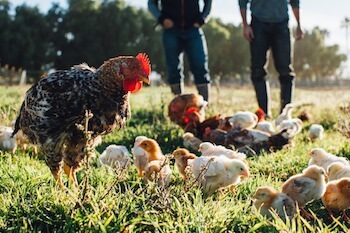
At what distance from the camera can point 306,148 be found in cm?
525

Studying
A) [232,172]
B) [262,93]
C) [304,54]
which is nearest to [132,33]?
[304,54]

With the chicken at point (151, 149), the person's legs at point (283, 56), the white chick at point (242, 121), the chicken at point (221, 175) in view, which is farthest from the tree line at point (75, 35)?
the chicken at point (221, 175)

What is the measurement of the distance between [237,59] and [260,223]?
177 feet

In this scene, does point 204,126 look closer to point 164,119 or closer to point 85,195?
point 164,119

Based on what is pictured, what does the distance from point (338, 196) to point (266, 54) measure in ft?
15.3

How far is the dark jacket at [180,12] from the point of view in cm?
742

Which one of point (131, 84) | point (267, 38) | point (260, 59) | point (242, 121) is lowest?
point (242, 121)

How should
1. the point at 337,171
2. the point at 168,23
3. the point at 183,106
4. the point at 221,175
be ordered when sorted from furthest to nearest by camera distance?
the point at 168,23
the point at 183,106
the point at 337,171
the point at 221,175

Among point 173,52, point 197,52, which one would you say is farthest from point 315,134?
point 173,52

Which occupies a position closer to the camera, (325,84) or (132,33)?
(132,33)

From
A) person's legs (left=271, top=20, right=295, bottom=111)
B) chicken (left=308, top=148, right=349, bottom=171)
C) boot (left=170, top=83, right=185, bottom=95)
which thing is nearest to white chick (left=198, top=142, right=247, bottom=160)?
chicken (left=308, top=148, right=349, bottom=171)

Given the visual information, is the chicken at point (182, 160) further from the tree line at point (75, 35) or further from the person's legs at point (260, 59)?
the tree line at point (75, 35)

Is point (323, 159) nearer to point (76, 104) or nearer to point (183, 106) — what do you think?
point (76, 104)

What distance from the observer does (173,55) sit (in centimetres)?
746
